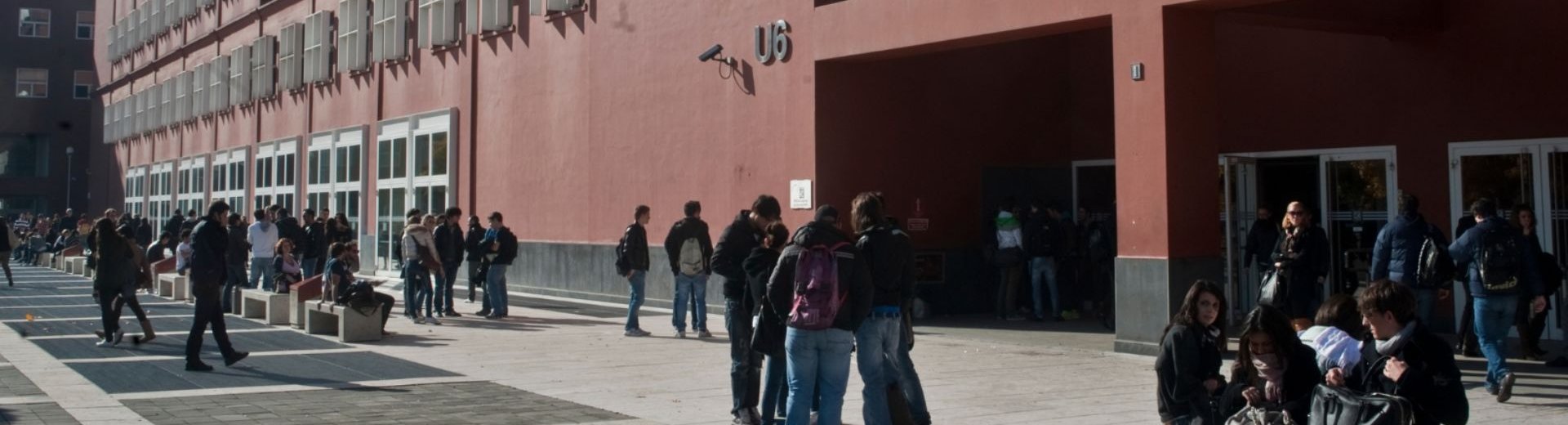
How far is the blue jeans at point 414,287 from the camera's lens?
60.3 feet

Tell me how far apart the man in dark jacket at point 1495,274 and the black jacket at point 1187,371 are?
5.23m

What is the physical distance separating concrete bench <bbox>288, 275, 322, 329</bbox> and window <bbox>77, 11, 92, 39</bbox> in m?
51.5

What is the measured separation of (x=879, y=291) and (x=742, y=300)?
1.67 metres

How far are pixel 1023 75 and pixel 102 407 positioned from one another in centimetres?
1241

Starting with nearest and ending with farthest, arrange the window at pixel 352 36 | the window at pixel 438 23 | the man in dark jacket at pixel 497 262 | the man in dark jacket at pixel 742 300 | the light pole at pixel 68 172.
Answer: the man in dark jacket at pixel 742 300 → the man in dark jacket at pixel 497 262 → the window at pixel 438 23 → the window at pixel 352 36 → the light pole at pixel 68 172

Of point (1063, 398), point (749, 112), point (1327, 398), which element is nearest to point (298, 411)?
point (1063, 398)

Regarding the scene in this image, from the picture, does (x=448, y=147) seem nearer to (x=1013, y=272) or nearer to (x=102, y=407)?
(x=1013, y=272)

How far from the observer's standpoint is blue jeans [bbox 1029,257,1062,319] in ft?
58.4

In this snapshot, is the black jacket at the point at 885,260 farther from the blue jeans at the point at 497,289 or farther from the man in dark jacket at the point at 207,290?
the blue jeans at the point at 497,289

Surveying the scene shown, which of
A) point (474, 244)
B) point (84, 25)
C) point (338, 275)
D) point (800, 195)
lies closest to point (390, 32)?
point (474, 244)

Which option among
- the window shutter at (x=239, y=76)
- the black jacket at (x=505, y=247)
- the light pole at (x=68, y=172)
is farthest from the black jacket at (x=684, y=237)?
the light pole at (x=68, y=172)

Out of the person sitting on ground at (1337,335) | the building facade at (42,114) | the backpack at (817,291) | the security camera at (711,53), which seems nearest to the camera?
the person sitting on ground at (1337,335)

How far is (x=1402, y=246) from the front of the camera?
11.9 metres

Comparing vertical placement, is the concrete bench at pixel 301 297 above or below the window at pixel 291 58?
below
